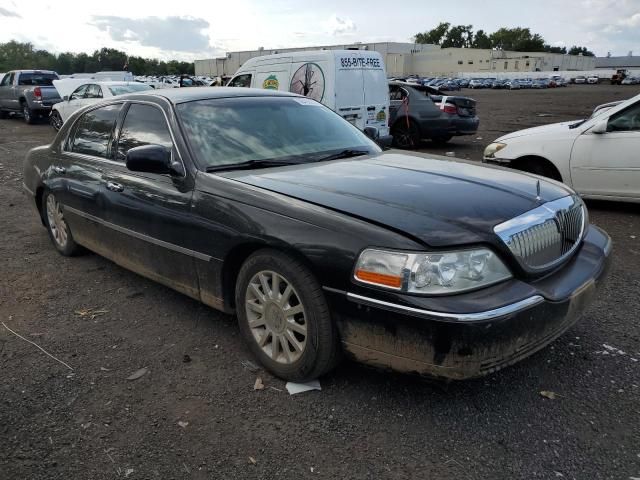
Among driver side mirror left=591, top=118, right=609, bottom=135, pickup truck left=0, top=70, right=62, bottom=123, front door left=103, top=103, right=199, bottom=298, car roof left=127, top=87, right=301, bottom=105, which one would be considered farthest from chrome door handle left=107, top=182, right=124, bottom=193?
pickup truck left=0, top=70, right=62, bottom=123

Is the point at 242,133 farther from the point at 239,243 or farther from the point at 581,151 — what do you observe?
the point at 581,151

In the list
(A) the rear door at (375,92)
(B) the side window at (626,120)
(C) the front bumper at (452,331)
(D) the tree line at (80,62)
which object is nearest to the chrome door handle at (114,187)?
(C) the front bumper at (452,331)

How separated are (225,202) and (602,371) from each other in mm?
2350

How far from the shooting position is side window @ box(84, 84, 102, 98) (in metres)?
15.5

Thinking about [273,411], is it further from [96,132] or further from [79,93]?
[79,93]

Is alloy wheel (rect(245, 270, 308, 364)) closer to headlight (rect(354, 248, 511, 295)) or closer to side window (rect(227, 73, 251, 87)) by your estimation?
headlight (rect(354, 248, 511, 295))

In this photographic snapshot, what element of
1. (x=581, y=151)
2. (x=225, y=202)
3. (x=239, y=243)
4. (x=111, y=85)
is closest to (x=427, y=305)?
(x=239, y=243)

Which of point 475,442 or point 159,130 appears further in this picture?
point 159,130

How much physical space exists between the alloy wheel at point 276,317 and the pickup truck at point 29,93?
2046 cm

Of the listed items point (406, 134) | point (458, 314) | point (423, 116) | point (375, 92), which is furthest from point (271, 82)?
point (458, 314)

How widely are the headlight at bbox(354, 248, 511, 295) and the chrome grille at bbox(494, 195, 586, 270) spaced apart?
0.59ft

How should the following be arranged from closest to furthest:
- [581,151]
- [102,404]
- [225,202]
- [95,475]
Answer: [95,475] < [102,404] < [225,202] < [581,151]

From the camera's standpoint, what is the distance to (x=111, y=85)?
15.1 m

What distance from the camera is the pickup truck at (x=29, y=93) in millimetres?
20344
